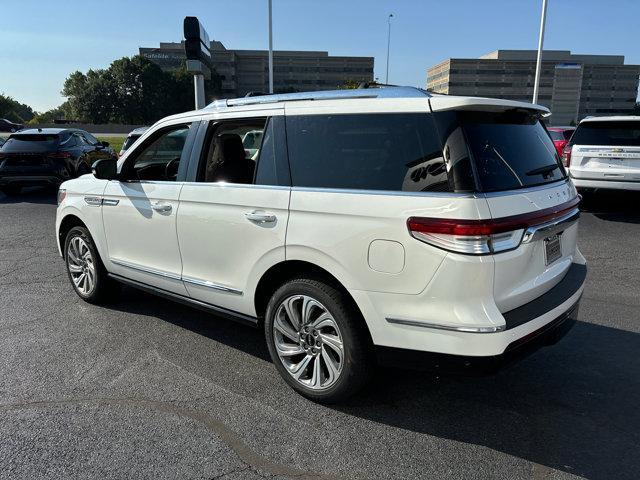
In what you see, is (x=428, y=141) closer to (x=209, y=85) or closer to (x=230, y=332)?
(x=230, y=332)

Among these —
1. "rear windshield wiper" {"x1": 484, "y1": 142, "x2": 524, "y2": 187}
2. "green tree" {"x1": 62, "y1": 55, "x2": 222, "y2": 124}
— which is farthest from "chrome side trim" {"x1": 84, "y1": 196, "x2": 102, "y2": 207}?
"green tree" {"x1": 62, "y1": 55, "x2": 222, "y2": 124}

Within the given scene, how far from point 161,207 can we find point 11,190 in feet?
36.7

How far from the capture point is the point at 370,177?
9.18 feet

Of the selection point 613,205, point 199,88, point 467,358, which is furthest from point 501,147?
point 199,88

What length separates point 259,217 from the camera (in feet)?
10.5

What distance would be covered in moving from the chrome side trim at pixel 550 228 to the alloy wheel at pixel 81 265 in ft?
12.8

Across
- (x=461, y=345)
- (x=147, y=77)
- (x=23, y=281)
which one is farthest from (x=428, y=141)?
(x=147, y=77)

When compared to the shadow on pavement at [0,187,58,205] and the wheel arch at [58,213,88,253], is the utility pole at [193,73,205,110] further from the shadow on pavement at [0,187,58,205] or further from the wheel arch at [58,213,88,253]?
the wheel arch at [58,213,88,253]

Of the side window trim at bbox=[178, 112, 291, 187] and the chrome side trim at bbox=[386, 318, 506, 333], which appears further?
the side window trim at bbox=[178, 112, 291, 187]

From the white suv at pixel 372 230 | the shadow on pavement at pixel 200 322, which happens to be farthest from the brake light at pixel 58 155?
the white suv at pixel 372 230

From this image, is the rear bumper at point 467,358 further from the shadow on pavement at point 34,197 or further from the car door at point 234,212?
the shadow on pavement at point 34,197

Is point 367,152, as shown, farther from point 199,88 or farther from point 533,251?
point 199,88

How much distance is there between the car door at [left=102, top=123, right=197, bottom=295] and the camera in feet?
12.7

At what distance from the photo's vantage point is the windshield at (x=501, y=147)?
8.31 feet
